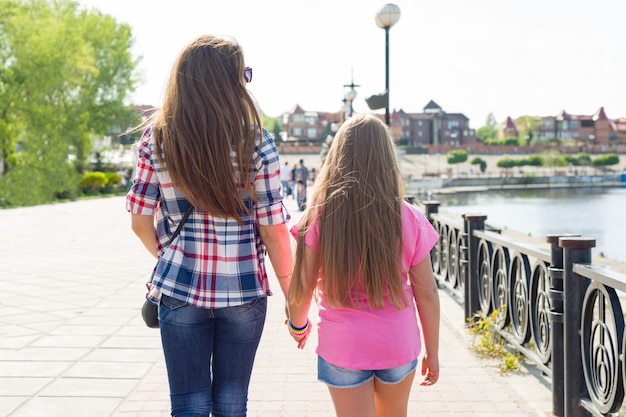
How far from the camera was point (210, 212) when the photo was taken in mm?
2287

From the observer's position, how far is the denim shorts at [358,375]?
2.39 m

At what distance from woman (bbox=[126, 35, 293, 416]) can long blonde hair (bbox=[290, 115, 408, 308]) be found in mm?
198

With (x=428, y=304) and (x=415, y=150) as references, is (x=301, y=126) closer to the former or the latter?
(x=415, y=150)

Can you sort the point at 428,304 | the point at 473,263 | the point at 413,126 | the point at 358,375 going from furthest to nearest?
the point at 413,126 < the point at 473,263 < the point at 428,304 < the point at 358,375

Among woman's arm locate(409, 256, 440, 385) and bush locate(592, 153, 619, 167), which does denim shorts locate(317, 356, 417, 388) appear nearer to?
woman's arm locate(409, 256, 440, 385)

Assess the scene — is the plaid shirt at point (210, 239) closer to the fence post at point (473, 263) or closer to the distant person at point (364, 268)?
the distant person at point (364, 268)

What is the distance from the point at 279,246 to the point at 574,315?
2.02 m

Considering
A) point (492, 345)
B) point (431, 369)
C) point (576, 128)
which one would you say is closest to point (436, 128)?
point (576, 128)

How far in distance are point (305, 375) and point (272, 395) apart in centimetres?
54

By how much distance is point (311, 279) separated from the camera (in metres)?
2.47

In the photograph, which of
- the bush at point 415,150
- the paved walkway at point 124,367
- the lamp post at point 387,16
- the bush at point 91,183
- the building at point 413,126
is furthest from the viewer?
the building at point 413,126

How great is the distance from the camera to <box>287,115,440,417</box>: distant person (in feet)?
7.75

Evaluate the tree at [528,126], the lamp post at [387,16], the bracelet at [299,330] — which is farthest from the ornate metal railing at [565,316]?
the tree at [528,126]

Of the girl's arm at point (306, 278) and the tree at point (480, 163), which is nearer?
the girl's arm at point (306, 278)
